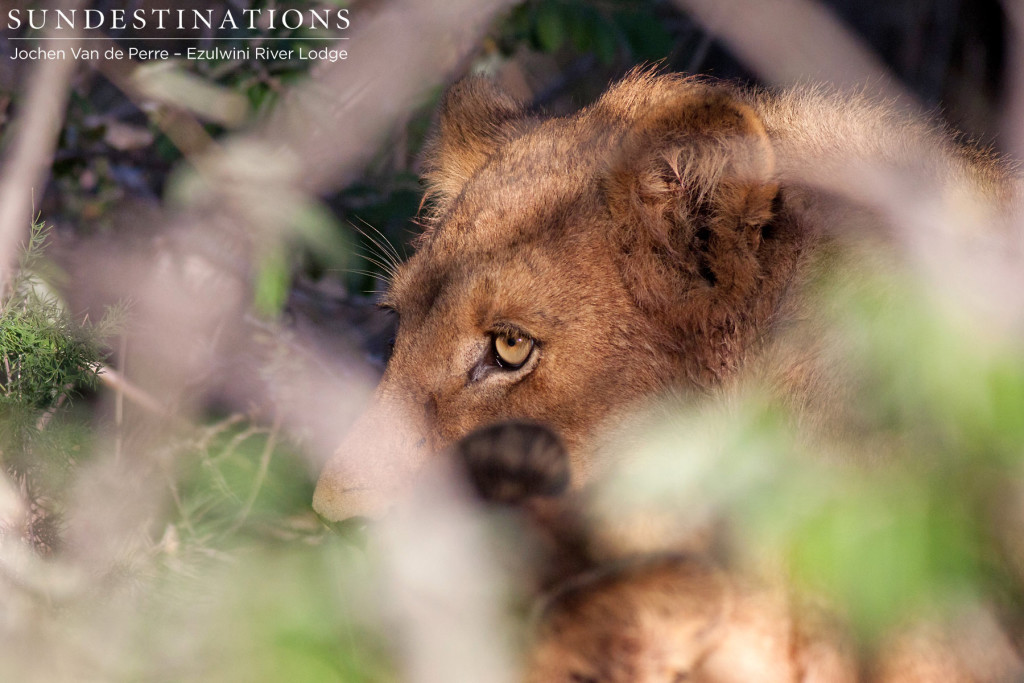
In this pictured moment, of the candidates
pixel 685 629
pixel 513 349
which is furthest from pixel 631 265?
pixel 685 629

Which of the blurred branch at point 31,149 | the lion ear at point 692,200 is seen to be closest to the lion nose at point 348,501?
the lion ear at point 692,200

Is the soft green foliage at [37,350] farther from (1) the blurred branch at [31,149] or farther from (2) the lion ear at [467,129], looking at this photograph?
(2) the lion ear at [467,129]

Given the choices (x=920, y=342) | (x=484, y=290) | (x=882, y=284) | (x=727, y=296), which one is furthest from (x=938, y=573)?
Answer: (x=484, y=290)

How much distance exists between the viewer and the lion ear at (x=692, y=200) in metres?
1.84

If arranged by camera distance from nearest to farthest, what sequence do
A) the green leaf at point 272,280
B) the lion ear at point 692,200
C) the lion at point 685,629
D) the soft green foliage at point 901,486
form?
1. the soft green foliage at point 901,486
2. the lion at point 685,629
3. the lion ear at point 692,200
4. the green leaf at point 272,280

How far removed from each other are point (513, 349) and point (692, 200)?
1.75 feet

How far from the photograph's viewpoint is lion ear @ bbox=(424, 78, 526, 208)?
3100 mm

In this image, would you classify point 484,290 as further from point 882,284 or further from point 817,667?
point 817,667

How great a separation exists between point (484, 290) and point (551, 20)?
1.71 m

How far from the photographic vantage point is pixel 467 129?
Result: 10.3ft

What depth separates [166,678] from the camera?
4.96ft

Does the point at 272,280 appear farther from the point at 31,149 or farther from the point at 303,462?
the point at 31,149

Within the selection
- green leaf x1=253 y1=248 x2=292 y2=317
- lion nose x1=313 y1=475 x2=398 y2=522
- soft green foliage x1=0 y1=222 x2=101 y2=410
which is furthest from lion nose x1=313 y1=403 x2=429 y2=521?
green leaf x1=253 y1=248 x2=292 y2=317

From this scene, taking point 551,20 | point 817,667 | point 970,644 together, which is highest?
point 551,20
